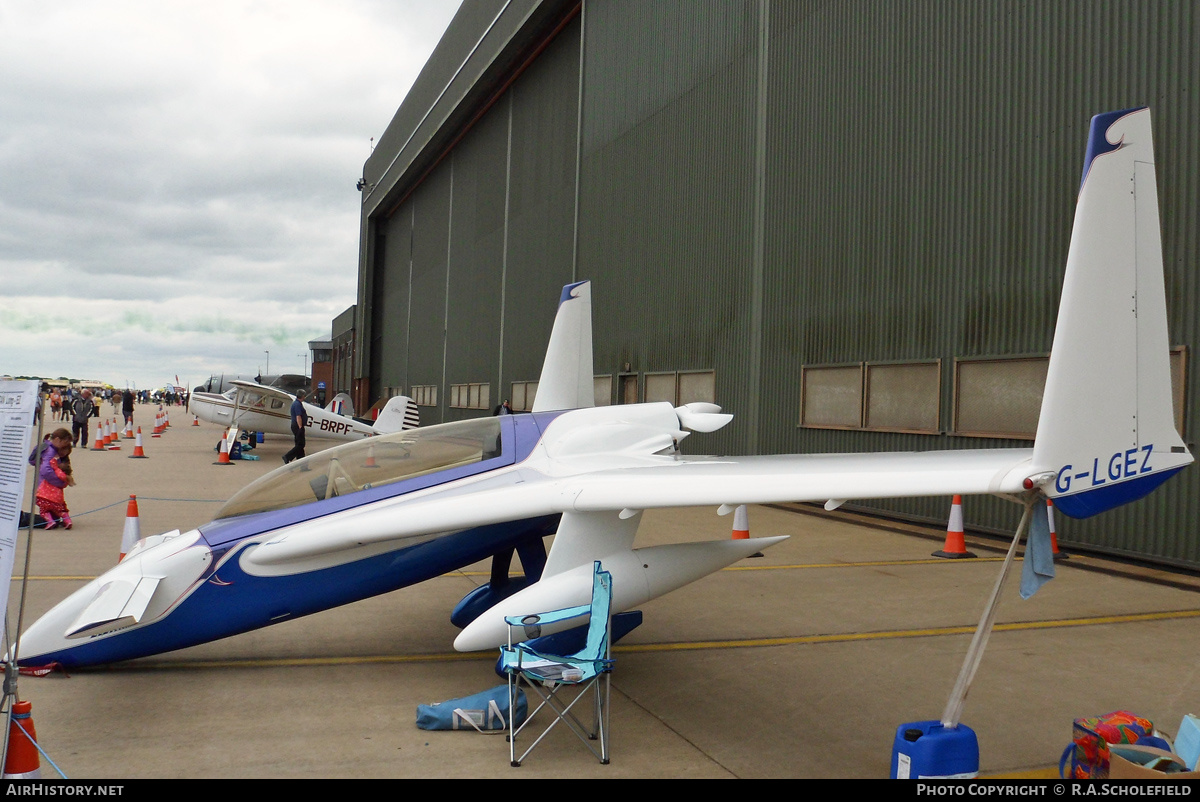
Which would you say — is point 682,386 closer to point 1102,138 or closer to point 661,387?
point 661,387

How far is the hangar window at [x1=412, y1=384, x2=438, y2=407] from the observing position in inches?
1576

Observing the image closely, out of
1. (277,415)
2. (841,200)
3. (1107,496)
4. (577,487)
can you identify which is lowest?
(277,415)

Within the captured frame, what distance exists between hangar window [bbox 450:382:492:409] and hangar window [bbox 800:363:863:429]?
18097 mm

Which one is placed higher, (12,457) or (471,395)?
(471,395)

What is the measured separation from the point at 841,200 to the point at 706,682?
1088cm

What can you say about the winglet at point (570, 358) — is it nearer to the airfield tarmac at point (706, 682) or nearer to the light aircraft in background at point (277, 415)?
the airfield tarmac at point (706, 682)

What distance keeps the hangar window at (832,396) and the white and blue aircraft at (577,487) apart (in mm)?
7690

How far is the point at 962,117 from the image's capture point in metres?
12.3

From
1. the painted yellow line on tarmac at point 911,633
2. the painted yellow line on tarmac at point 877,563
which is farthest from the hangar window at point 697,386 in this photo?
the painted yellow line on tarmac at point 911,633

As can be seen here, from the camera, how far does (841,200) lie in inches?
574

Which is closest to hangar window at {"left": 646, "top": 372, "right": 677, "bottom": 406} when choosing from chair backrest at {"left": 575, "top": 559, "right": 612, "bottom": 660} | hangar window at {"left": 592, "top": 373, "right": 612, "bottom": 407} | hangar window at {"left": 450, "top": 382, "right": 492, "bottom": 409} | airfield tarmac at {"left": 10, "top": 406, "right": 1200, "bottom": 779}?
hangar window at {"left": 592, "top": 373, "right": 612, "bottom": 407}

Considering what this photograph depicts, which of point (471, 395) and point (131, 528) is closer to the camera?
point (131, 528)

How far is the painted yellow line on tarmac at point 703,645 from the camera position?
5883 millimetres

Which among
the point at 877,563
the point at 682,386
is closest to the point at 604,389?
the point at 682,386
